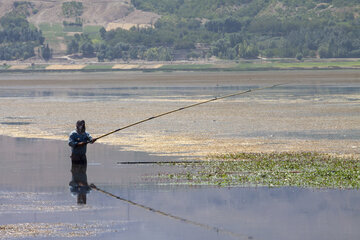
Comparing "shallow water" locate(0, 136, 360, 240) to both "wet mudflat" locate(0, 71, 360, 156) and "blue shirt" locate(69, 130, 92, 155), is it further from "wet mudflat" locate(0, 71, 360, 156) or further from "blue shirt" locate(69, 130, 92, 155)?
"wet mudflat" locate(0, 71, 360, 156)

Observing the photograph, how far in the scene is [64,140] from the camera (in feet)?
109

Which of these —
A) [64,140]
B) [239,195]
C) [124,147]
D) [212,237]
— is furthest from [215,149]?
[212,237]

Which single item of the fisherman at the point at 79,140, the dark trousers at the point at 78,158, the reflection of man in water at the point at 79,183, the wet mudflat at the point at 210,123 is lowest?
the wet mudflat at the point at 210,123

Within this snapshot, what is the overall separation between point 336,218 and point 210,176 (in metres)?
6.06

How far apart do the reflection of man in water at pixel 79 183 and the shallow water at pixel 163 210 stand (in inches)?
7.6

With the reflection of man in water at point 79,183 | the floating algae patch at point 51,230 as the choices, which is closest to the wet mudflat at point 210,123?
the reflection of man in water at point 79,183

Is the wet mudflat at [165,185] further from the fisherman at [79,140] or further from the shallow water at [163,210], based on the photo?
the fisherman at [79,140]

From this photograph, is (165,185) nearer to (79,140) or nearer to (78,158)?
(79,140)

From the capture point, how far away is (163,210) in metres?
17.1

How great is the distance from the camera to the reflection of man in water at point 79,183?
63.3 feet

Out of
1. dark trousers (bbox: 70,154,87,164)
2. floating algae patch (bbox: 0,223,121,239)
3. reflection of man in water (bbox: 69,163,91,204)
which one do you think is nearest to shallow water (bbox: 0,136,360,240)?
floating algae patch (bbox: 0,223,121,239)

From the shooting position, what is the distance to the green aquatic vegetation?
2030 centimetres

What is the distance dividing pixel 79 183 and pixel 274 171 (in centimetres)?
511

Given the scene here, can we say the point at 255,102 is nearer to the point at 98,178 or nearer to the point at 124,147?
the point at 124,147
